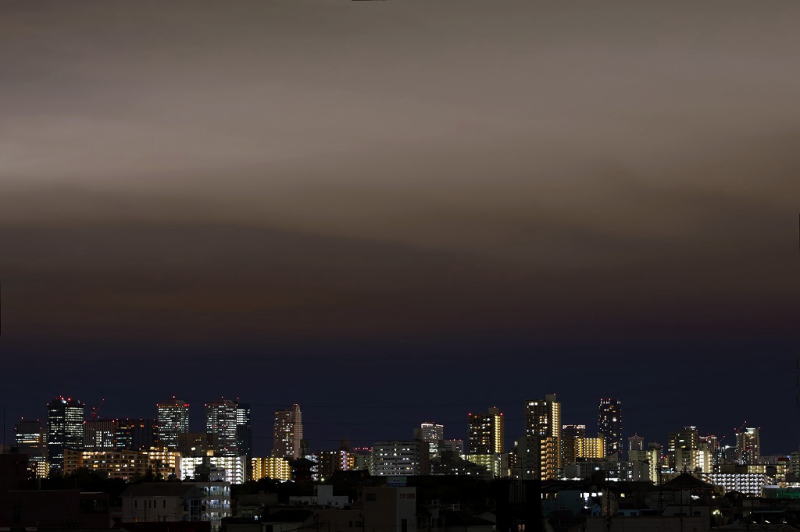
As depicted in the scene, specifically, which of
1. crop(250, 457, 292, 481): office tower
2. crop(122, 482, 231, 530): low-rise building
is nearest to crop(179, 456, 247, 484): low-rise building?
crop(250, 457, 292, 481): office tower

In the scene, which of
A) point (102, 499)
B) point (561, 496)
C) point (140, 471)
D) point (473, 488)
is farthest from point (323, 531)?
point (140, 471)

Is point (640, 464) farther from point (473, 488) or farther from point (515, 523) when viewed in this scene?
point (515, 523)

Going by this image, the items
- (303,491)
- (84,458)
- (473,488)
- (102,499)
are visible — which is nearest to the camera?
(102,499)

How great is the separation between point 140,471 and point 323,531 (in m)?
121

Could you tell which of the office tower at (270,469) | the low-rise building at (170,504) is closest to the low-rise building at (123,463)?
the office tower at (270,469)

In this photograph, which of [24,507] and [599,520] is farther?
[24,507]

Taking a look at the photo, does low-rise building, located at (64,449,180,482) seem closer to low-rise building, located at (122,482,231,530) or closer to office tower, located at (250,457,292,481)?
office tower, located at (250,457,292,481)

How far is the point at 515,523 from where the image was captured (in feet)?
195

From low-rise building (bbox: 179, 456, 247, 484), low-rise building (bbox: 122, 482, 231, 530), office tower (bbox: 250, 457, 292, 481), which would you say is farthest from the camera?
office tower (bbox: 250, 457, 292, 481)

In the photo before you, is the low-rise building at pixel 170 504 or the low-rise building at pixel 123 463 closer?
the low-rise building at pixel 170 504

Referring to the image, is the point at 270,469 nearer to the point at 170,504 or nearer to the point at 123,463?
the point at 123,463

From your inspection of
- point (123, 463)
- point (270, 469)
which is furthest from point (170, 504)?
point (270, 469)

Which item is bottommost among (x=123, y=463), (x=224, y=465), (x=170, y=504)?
(x=170, y=504)

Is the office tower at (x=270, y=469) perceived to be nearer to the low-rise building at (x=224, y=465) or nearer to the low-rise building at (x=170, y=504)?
the low-rise building at (x=224, y=465)
